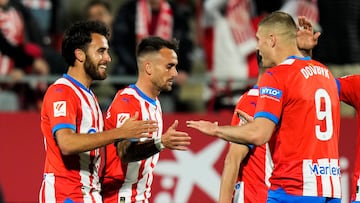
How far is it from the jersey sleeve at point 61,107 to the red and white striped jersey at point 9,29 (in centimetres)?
445

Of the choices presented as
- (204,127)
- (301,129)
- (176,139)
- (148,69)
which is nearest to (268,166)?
(301,129)

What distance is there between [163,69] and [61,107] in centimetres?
139

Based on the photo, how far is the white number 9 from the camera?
25.0 ft

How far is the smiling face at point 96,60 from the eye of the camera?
8.09 m

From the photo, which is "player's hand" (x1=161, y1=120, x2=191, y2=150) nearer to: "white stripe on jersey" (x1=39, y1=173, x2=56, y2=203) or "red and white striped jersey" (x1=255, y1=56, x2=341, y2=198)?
"red and white striped jersey" (x1=255, y1=56, x2=341, y2=198)

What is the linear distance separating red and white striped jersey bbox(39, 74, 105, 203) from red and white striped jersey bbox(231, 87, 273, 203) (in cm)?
127

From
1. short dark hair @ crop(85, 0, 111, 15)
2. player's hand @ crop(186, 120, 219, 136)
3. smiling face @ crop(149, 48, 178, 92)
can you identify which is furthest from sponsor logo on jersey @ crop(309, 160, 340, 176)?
short dark hair @ crop(85, 0, 111, 15)

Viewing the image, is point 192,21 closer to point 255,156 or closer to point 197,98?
point 197,98

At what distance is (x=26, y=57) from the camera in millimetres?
12172

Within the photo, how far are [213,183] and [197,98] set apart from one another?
1.15 meters

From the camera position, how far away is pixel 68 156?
307 inches

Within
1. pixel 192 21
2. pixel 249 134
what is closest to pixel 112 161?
pixel 249 134

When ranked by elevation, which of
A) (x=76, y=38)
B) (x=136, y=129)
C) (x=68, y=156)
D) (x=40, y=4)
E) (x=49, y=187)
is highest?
(x=40, y=4)

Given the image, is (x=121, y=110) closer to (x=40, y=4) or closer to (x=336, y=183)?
(x=336, y=183)
